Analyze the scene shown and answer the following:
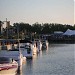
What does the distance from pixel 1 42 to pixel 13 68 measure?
38.0 m

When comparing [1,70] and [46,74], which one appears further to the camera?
[46,74]

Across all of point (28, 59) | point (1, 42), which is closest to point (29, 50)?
point (28, 59)

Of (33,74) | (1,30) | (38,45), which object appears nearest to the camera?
(33,74)

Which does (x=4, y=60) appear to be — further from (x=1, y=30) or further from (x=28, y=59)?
(x=1, y=30)

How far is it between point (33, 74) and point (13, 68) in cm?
677

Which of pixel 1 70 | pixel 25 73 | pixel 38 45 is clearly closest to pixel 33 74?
pixel 25 73

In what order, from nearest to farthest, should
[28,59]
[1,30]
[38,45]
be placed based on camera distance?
[28,59]
[38,45]
[1,30]

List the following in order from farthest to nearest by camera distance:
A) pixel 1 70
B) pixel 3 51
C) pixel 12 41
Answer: pixel 12 41 < pixel 3 51 < pixel 1 70

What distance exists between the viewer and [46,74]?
151ft

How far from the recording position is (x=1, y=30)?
140 metres

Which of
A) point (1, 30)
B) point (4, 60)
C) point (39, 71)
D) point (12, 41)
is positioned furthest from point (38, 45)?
point (4, 60)

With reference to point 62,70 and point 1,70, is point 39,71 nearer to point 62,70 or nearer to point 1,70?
point 62,70

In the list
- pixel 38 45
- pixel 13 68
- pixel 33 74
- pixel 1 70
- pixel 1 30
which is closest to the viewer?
pixel 1 70

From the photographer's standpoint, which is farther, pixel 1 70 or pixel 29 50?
pixel 29 50
